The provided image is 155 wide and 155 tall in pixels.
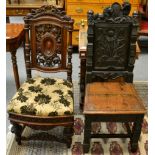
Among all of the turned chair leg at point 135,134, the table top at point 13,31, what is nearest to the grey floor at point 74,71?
the table top at point 13,31

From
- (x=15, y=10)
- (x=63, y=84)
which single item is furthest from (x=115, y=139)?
(x=15, y=10)

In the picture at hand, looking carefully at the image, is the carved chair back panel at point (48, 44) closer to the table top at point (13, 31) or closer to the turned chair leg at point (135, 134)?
the table top at point (13, 31)

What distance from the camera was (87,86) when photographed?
235 cm

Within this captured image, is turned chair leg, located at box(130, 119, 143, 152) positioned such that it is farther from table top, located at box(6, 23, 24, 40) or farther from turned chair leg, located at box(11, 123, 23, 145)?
table top, located at box(6, 23, 24, 40)

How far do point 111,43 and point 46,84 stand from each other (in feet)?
2.29

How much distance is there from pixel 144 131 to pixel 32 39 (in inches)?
56.3

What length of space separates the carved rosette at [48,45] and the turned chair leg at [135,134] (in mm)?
900

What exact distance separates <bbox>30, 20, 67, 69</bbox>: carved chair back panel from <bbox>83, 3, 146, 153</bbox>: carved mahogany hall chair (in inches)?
10.7

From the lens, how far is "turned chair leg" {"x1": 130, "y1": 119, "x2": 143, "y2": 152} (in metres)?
2.10

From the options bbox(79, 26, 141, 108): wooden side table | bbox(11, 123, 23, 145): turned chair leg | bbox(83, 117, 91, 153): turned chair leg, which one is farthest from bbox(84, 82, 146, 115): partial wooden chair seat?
bbox(11, 123, 23, 145): turned chair leg

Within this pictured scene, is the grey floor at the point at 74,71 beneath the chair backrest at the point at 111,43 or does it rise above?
beneath

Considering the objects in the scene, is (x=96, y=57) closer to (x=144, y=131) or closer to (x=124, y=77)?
(x=124, y=77)

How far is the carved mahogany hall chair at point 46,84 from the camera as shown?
2.05 meters

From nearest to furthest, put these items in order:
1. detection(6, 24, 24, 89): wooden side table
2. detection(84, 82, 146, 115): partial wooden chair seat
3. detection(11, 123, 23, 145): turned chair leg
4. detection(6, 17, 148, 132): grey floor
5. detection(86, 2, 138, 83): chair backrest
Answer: detection(84, 82, 146, 115): partial wooden chair seat < detection(86, 2, 138, 83): chair backrest < detection(11, 123, 23, 145): turned chair leg < detection(6, 24, 24, 89): wooden side table < detection(6, 17, 148, 132): grey floor
